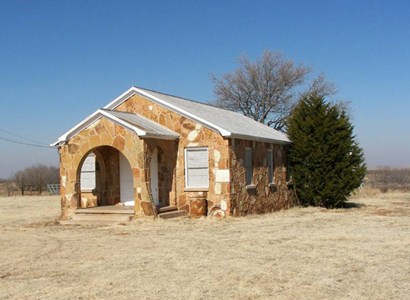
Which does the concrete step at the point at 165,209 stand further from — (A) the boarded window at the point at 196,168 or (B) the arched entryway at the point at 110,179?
(B) the arched entryway at the point at 110,179

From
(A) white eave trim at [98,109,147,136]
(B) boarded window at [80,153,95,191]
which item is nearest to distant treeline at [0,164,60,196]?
(B) boarded window at [80,153,95,191]

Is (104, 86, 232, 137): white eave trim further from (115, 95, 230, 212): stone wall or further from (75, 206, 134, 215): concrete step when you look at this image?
(75, 206, 134, 215): concrete step

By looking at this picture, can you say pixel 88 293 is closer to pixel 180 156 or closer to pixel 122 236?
pixel 122 236

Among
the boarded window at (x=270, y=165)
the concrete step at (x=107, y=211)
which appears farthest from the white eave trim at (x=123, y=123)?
the boarded window at (x=270, y=165)

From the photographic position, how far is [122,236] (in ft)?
46.0

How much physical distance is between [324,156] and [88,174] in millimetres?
9626

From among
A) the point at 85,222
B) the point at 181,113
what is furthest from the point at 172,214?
the point at 181,113

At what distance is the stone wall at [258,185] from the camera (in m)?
18.7

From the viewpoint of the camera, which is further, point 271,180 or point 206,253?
point 271,180

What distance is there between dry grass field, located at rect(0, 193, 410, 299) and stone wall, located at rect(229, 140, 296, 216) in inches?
102

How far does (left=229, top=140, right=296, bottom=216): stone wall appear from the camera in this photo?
18672 mm

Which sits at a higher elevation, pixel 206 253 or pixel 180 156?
pixel 180 156

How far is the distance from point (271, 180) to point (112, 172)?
6.47 m

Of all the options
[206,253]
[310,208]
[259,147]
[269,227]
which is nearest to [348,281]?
[206,253]
